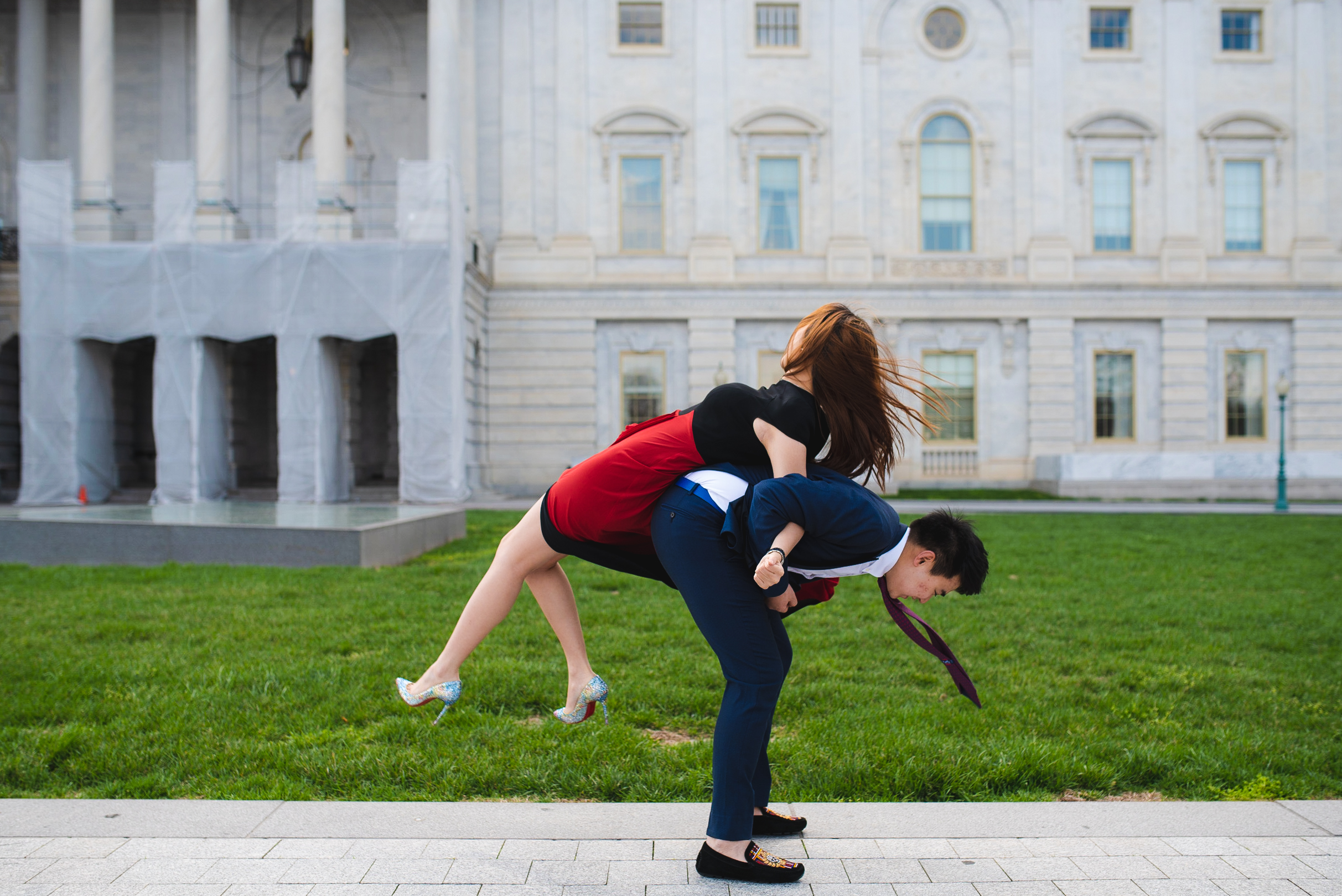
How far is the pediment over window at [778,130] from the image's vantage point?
2741 cm

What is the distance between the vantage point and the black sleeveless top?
3029 mm

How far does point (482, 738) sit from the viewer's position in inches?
183

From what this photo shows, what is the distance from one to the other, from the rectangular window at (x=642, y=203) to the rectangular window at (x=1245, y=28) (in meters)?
17.7

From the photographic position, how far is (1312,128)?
92.5ft

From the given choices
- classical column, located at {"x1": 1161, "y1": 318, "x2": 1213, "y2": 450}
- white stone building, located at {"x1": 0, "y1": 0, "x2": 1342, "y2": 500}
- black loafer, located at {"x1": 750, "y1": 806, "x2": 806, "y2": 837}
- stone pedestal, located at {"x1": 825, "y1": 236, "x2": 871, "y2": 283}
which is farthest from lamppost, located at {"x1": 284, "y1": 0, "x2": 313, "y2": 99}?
classical column, located at {"x1": 1161, "y1": 318, "x2": 1213, "y2": 450}

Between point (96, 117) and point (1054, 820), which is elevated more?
point (96, 117)

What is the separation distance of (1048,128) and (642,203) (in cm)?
1234

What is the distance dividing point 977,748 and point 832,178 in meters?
25.1

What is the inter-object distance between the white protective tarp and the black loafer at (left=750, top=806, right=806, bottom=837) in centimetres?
1950

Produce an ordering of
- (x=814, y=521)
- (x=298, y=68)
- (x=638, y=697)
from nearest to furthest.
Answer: (x=814, y=521)
(x=638, y=697)
(x=298, y=68)

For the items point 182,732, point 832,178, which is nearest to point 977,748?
point 182,732

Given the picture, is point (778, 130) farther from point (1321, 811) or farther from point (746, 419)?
point (746, 419)

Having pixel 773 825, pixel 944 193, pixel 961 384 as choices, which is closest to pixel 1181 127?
pixel 944 193

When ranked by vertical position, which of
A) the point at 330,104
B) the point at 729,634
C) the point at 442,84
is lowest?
the point at 729,634
